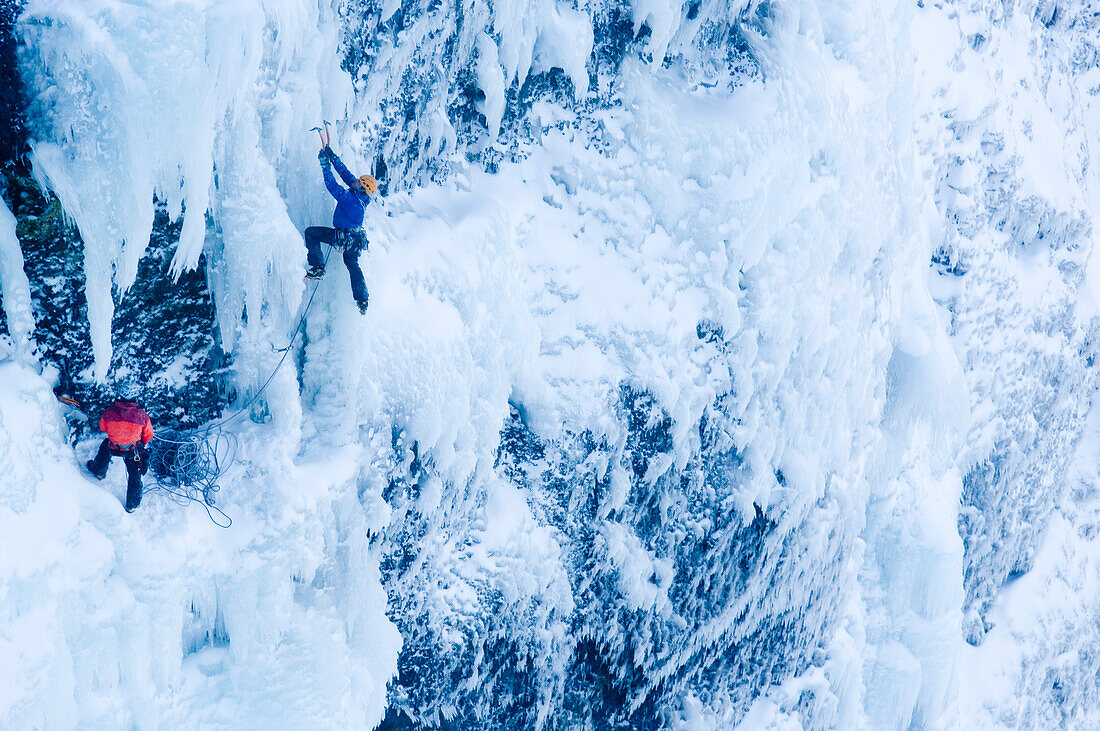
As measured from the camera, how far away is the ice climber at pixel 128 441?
4.53 metres

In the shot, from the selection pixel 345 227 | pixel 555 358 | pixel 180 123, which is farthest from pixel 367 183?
pixel 555 358

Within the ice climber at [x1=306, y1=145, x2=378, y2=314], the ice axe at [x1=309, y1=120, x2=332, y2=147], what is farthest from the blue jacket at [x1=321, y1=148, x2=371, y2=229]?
the ice axe at [x1=309, y1=120, x2=332, y2=147]

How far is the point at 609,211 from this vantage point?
6.63 metres

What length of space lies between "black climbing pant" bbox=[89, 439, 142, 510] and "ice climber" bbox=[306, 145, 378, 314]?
1249mm

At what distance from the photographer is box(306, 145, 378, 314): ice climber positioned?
15.8ft

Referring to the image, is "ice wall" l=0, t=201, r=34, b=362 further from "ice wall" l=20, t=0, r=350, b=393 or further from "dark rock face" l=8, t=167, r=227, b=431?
"ice wall" l=20, t=0, r=350, b=393

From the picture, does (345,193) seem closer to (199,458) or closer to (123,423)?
(123,423)

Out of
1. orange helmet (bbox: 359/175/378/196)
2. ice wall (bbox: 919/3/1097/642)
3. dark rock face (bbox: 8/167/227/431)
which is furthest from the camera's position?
ice wall (bbox: 919/3/1097/642)

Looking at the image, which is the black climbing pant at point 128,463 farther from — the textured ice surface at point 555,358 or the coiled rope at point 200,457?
the coiled rope at point 200,457

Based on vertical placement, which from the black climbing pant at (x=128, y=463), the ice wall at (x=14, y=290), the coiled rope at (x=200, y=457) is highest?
the ice wall at (x=14, y=290)

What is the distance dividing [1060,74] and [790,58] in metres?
6.12

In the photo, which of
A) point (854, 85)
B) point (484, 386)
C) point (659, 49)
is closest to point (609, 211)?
point (659, 49)

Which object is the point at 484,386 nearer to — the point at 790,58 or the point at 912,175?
the point at 790,58

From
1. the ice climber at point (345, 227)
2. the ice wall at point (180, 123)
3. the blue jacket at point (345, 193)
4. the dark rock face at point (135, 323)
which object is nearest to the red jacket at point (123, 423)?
the ice wall at point (180, 123)
